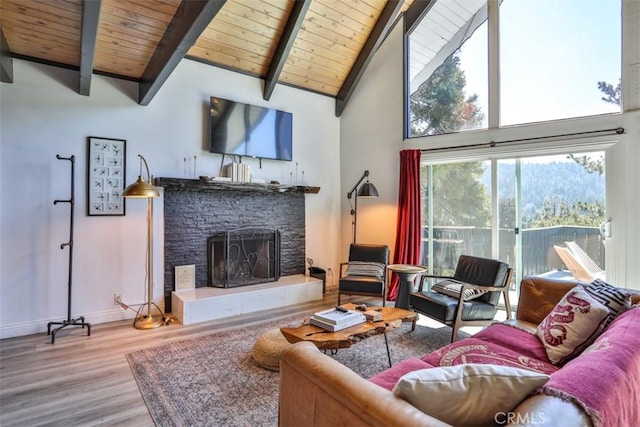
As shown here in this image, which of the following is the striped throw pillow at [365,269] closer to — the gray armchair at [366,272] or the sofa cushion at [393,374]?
the gray armchair at [366,272]

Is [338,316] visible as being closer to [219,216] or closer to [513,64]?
[219,216]

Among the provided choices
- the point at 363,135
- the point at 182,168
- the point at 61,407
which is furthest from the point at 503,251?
the point at 61,407

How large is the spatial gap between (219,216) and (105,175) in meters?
1.40

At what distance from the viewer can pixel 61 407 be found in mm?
2246

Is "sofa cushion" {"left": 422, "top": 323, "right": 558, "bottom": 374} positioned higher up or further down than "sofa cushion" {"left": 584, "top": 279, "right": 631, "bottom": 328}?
further down

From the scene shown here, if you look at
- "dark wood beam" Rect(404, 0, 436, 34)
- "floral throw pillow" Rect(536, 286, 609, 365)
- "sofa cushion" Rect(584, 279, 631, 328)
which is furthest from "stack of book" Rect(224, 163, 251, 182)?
"sofa cushion" Rect(584, 279, 631, 328)

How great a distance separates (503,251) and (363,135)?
276 centimetres

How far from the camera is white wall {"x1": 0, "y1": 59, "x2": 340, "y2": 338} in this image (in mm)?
3449

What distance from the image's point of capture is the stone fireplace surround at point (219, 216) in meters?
4.25

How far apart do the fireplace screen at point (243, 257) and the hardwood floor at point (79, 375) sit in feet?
2.64

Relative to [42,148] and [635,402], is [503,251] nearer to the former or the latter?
[635,402]

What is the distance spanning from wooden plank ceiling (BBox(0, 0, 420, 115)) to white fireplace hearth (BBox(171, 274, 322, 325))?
2430 mm

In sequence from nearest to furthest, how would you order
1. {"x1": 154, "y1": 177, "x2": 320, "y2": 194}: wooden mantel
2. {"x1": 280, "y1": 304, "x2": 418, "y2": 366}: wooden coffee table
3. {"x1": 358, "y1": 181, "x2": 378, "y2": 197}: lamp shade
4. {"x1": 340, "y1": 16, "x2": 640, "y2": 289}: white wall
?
{"x1": 280, "y1": 304, "x2": 418, "y2": 366}: wooden coffee table
{"x1": 340, "y1": 16, "x2": 640, "y2": 289}: white wall
{"x1": 154, "y1": 177, "x2": 320, "y2": 194}: wooden mantel
{"x1": 358, "y1": 181, "x2": 378, "y2": 197}: lamp shade

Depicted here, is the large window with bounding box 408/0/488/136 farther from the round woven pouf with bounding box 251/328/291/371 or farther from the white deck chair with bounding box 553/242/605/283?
the round woven pouf with bounding box 251/328/291/371
